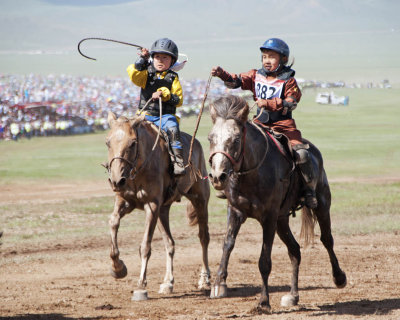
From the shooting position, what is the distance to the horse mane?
829 cm

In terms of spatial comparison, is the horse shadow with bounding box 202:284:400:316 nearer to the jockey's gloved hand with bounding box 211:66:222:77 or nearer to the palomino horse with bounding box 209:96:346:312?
the palomino horse with bounding box 209:96:346:312

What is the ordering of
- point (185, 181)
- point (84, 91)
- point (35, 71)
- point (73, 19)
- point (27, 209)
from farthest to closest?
1. point (73, 19)
2. point (35, 71)
3. point (84, 91)
4. point (27, 209)
5. point (185, 181)

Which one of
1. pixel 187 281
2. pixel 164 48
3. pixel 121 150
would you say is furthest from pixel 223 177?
pixel 187 281

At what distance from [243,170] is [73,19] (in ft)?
622

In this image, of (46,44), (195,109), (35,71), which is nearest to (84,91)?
(195,109)

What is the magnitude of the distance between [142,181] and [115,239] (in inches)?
34.3

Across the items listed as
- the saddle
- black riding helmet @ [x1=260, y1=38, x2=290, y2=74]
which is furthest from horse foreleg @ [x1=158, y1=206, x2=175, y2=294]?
black riding helmet @ [x1=260, y1=38, x2=290, y2=74]

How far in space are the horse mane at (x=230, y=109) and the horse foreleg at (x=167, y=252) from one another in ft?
10.4

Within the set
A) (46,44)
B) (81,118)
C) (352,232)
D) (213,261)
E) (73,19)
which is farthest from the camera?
(73,19)

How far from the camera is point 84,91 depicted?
2264 inches

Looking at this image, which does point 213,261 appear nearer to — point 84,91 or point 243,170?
point 243,170

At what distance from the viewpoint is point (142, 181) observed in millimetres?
10203

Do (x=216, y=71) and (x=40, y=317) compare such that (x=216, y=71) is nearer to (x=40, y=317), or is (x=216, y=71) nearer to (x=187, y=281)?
(x=40, y=317)

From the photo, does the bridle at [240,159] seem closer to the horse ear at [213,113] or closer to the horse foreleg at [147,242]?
the horse ear at [213,113]
